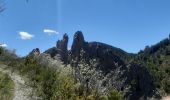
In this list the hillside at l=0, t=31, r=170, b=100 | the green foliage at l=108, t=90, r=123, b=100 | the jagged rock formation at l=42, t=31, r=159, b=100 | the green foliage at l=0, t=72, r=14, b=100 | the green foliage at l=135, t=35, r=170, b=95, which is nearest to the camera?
the hillside at l=0, t=31, r=170, b=100

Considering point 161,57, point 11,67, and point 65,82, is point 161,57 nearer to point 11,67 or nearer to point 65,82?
point 11,67

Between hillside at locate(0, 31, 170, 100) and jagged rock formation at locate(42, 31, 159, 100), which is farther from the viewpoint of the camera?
jagged rock formation at locate(42, 31, 159, 100)

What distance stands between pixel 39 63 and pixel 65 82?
12023mm

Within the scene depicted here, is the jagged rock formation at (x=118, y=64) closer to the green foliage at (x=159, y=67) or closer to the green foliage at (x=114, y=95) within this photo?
the green foliage at (x=159, y=67)

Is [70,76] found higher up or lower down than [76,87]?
higher up

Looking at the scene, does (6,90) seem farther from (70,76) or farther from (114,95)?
(114,95)

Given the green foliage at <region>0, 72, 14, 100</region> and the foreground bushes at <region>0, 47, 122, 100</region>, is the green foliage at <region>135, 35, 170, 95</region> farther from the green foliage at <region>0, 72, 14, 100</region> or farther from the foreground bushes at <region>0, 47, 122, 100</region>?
the foreground bushes at <region>0, 47, 122, 100</region>

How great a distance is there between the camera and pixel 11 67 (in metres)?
26.8

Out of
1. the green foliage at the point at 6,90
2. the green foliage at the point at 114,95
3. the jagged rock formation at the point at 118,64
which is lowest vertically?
the green foliage at the point at 114,95

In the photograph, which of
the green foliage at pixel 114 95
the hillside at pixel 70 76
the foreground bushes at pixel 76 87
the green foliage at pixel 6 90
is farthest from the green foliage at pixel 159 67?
the green foliage at pixel 114 95

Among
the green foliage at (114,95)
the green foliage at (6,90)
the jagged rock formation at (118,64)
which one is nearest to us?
the green foliage at (6,90)

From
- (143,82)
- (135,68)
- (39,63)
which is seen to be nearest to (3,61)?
(39,63)

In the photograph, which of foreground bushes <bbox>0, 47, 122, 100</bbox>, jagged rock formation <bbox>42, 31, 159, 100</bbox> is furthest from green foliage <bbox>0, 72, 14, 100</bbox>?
jagged rock formation <bbox>42, 31, 159, 100</bbox>

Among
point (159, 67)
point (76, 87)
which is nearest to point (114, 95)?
point (76, 87)
